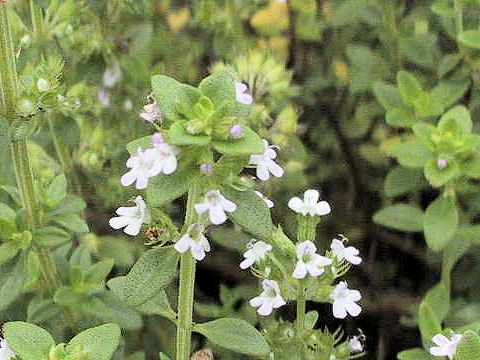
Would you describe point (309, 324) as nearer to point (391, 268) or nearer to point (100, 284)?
point (100, 284)

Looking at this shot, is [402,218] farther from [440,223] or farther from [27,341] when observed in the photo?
[27,341]

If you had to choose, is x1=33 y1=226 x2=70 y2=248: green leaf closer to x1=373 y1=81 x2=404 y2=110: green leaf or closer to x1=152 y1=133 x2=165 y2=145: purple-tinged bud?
x1=152 y1=133 x2=165 y2=145: purple-tinged bud

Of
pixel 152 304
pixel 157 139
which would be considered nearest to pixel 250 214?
pixel 157 139

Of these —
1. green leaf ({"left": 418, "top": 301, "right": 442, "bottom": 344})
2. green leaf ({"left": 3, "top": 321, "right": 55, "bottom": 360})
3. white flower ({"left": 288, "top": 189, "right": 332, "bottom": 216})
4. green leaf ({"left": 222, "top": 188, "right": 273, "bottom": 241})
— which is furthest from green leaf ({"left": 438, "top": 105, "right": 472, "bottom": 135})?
green leaf ({"left": 3, "top": 321, "right": 55, "bottom": 360})

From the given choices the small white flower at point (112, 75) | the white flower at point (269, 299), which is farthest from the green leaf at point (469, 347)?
the small white flower at point (112, 75)

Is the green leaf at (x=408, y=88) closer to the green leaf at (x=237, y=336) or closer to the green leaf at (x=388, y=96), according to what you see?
the green leaf at (x=388, y=96)
